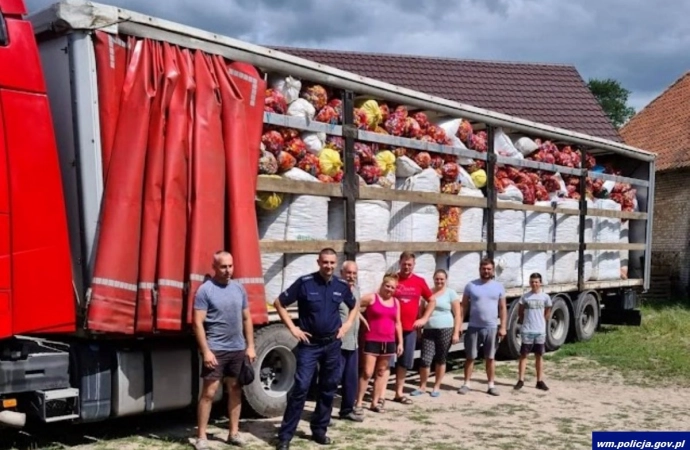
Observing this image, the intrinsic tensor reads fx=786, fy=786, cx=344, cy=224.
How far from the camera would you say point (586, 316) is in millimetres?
12016

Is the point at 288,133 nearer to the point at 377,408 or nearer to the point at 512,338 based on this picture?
the point at 377,408

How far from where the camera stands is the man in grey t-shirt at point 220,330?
5469 mm

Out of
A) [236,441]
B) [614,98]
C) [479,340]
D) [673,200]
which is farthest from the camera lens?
[614,98]

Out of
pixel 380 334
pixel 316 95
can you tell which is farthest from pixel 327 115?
pixel 380 334

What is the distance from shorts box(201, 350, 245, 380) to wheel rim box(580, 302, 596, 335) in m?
7.48

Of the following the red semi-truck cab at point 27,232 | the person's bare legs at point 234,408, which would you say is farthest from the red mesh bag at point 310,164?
the red semi-truck cab at point 27,232

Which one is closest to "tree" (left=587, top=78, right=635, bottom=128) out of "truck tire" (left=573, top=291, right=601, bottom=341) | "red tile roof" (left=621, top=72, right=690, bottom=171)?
"red tile roof" (left=621, top=72, right=690, bottom=171)

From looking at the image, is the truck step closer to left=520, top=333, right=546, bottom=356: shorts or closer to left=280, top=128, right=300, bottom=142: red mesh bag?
left=280, top=128, right=300, bottom=142: red mesh bag

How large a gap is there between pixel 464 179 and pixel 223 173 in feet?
12.4

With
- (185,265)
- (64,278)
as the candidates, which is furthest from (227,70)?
(64,278)

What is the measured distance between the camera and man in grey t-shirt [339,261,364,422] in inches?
257

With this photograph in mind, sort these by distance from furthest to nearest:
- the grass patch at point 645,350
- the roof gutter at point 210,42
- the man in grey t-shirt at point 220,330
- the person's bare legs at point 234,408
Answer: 1. the grass patch at point 645,350
2. the person's bare legs at point 234,408
3. the man in grey t-shirt at point 220,330
4. the roof gutter at point 210,42

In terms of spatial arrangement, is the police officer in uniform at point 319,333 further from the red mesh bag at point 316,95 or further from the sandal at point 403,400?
the sandal at point 403,400

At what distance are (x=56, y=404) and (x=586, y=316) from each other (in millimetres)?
8834
